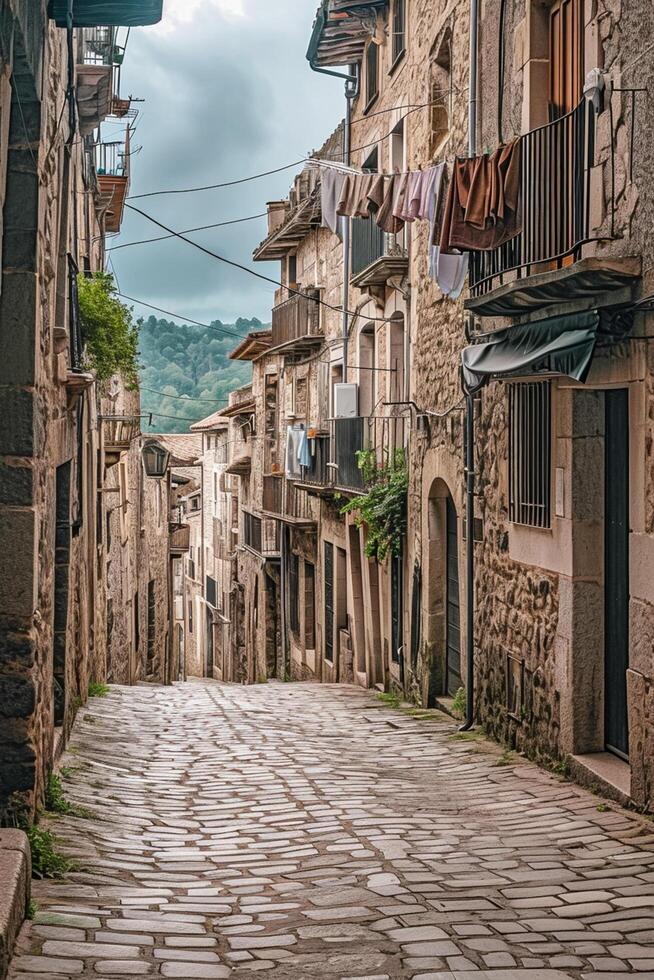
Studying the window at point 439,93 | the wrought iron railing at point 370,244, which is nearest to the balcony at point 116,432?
the wrought iron railing at point 370,244

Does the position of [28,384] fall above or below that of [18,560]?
above

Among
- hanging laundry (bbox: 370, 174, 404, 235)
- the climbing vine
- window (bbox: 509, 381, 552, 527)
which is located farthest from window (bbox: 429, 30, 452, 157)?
window (bbox: 509, 381, 552, 527)

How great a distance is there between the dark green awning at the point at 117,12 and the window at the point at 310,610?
15.9m

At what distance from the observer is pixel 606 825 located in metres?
6.59

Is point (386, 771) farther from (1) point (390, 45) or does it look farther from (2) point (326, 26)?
(2) point (326, 26)

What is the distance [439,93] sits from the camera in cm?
1355

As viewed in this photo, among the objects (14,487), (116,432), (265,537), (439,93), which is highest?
(439,93)

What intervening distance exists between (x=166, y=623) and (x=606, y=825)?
Result: 3185 centimetres

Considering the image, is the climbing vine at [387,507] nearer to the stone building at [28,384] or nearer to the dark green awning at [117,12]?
the stone building at [28,384]

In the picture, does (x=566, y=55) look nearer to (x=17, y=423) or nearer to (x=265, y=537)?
(x=17, y=423)

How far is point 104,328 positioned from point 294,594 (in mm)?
12609

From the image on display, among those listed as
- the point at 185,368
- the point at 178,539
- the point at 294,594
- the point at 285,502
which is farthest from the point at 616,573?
the point at 185,368

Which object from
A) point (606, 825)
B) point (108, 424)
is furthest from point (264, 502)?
point (606, 825)

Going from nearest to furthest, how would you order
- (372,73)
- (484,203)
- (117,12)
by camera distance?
(117,12) → (484,203) → (372,73)
